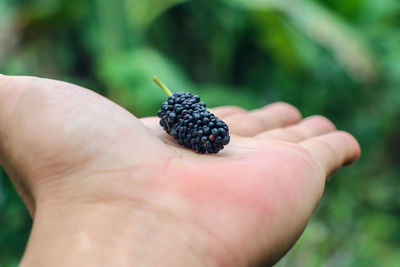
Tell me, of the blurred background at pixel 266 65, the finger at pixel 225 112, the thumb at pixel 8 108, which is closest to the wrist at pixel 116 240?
the thumb at pixel 8 108

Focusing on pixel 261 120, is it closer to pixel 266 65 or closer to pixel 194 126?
pixel 194 126

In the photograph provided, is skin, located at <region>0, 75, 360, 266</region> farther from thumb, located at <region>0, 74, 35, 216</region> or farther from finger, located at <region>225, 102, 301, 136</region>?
finger, located at <region>225, 102, 301, 136</region>

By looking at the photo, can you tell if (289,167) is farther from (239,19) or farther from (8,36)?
(239,19)

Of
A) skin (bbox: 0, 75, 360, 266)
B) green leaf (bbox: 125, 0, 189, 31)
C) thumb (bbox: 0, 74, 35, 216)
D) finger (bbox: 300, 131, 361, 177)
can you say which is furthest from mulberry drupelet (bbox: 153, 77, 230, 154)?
green leaf (bbox: 125, 0, 189, 31)

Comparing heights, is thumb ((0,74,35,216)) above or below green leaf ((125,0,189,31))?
above

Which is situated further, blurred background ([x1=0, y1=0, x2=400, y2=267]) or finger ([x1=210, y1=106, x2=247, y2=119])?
blurred background ([x1=0, y1=0, x2=400, y2=267])

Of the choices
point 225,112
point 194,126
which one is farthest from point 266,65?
point 194,126
